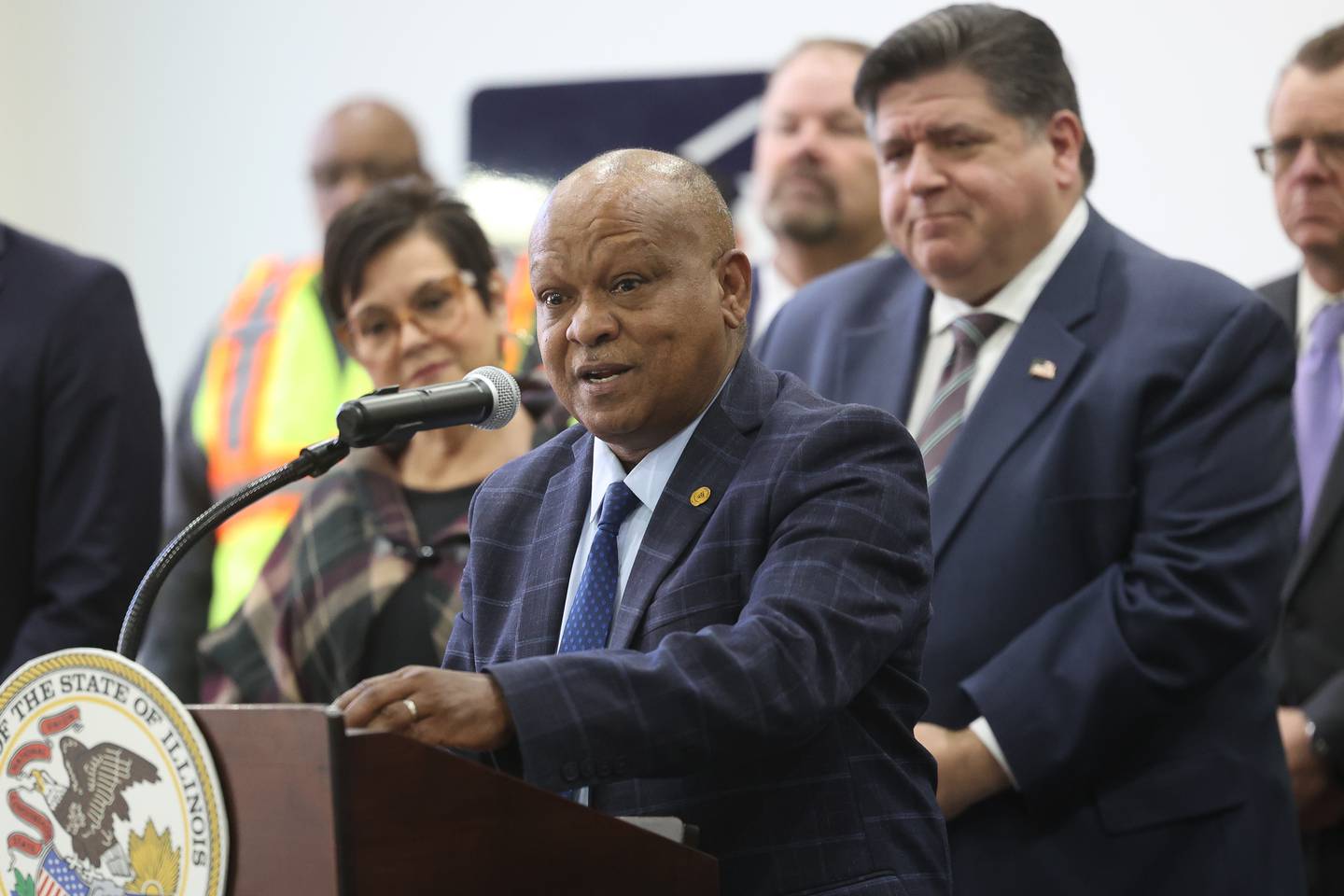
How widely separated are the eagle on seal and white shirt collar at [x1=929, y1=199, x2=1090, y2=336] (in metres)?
1.74

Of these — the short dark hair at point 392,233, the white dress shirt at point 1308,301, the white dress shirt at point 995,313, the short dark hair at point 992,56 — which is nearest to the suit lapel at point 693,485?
the white dress shirt at point 995,313

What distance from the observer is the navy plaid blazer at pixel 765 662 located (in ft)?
5.44

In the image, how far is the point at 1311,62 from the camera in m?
3.58

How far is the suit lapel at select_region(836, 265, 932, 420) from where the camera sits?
2.99 m

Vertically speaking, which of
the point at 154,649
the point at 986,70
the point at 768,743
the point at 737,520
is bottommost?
the point at 154,649

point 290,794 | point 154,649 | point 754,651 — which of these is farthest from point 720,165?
point 290,794

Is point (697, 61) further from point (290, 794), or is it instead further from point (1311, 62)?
point (290, 794)

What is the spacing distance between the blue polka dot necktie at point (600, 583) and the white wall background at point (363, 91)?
2552 millimetres

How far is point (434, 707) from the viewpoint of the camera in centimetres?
156

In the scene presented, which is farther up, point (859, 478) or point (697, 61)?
point (697, 61)

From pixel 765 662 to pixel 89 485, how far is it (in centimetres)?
186

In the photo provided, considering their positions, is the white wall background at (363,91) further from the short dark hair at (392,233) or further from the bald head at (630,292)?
the bald head at (630,292)

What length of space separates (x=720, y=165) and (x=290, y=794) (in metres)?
3.38

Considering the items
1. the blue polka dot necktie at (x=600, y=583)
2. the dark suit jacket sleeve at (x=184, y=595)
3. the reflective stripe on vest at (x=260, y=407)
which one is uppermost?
the blue polka dot necktie at (x=600, y=583)
